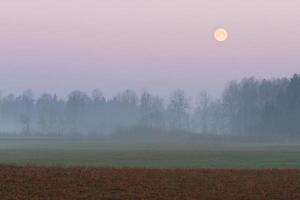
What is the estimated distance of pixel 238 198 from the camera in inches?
975

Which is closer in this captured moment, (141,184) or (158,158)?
(141,184)

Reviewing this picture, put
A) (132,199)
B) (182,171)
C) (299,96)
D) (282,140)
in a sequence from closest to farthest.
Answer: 1. (132,199)
2. (182,171)
3. (282,140)
4. (299,96)

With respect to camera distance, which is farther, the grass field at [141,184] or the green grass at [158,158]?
the green grass at [158,158]

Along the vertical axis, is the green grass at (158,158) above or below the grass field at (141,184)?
above

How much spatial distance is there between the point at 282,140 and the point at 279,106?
16.5m

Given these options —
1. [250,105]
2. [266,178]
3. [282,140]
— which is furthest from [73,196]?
[250,105]

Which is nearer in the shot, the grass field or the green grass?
the grass field

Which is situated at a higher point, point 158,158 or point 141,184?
point 158,158

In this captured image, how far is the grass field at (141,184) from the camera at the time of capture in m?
24.6

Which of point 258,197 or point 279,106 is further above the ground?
point 279,106

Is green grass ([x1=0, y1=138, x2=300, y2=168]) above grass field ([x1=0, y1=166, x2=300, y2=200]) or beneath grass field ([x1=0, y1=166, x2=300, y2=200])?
above

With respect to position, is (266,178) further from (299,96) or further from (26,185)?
(299,96)

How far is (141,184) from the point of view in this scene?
2719 centimetres

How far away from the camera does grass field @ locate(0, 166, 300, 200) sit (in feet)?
80.7
